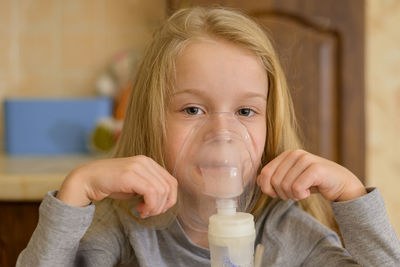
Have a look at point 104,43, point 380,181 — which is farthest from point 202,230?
point 380,181

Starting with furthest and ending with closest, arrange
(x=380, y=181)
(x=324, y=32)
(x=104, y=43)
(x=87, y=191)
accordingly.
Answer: (x=380, y=181), (x=104, y=43), (x=324, y=32), (x=87, y=191)

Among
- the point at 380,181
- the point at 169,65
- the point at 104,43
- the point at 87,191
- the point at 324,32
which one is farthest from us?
the point at 380,181

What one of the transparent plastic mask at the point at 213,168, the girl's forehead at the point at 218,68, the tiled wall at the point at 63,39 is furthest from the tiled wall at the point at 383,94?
the transparent plastic mask at the point at 213,168

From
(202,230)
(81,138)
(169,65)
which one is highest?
(169,65)

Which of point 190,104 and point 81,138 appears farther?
point 81,138

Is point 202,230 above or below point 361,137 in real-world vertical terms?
above

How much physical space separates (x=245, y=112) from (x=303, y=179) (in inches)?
6.3

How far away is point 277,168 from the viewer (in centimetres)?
77

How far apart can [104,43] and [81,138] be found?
34cm

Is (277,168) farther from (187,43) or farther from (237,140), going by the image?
(187,43)

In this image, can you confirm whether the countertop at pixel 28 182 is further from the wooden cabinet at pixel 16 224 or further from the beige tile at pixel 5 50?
the beige tile at pixel 5 50

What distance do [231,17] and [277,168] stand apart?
11.9 inches

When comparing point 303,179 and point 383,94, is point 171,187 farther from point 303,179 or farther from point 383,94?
point 383,94

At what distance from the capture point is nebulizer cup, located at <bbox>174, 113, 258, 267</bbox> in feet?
2.07
